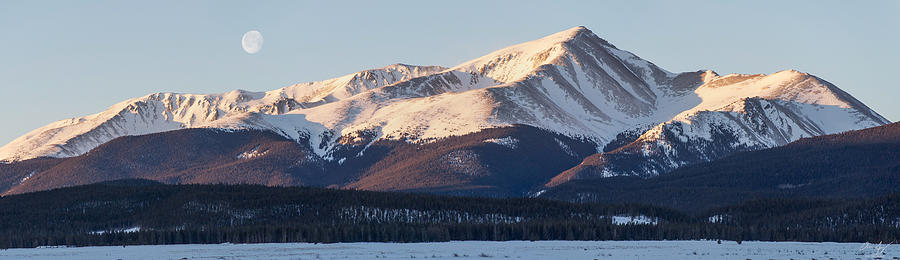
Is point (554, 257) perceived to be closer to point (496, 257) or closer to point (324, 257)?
point (496, 257)

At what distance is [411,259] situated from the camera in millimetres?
189000

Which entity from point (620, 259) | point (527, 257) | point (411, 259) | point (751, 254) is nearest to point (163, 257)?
point (411, 259)

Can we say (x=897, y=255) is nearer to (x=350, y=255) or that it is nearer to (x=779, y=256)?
(x=779, y=256)

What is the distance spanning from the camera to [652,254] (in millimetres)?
198875

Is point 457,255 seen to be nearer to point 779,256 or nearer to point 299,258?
point 299,258

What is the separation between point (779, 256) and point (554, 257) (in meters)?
30.4

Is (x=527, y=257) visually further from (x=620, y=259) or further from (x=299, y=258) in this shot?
(x=299, y=258)

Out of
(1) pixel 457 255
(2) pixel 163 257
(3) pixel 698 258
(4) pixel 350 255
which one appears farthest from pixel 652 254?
(2) pixel 163 257

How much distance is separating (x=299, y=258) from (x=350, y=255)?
8.82 m

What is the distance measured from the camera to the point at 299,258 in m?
192

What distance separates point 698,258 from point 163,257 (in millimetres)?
71896

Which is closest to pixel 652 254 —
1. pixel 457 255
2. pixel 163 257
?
pixel 457 255

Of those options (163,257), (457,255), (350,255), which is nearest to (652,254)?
(457,255)

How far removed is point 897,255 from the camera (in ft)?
635
